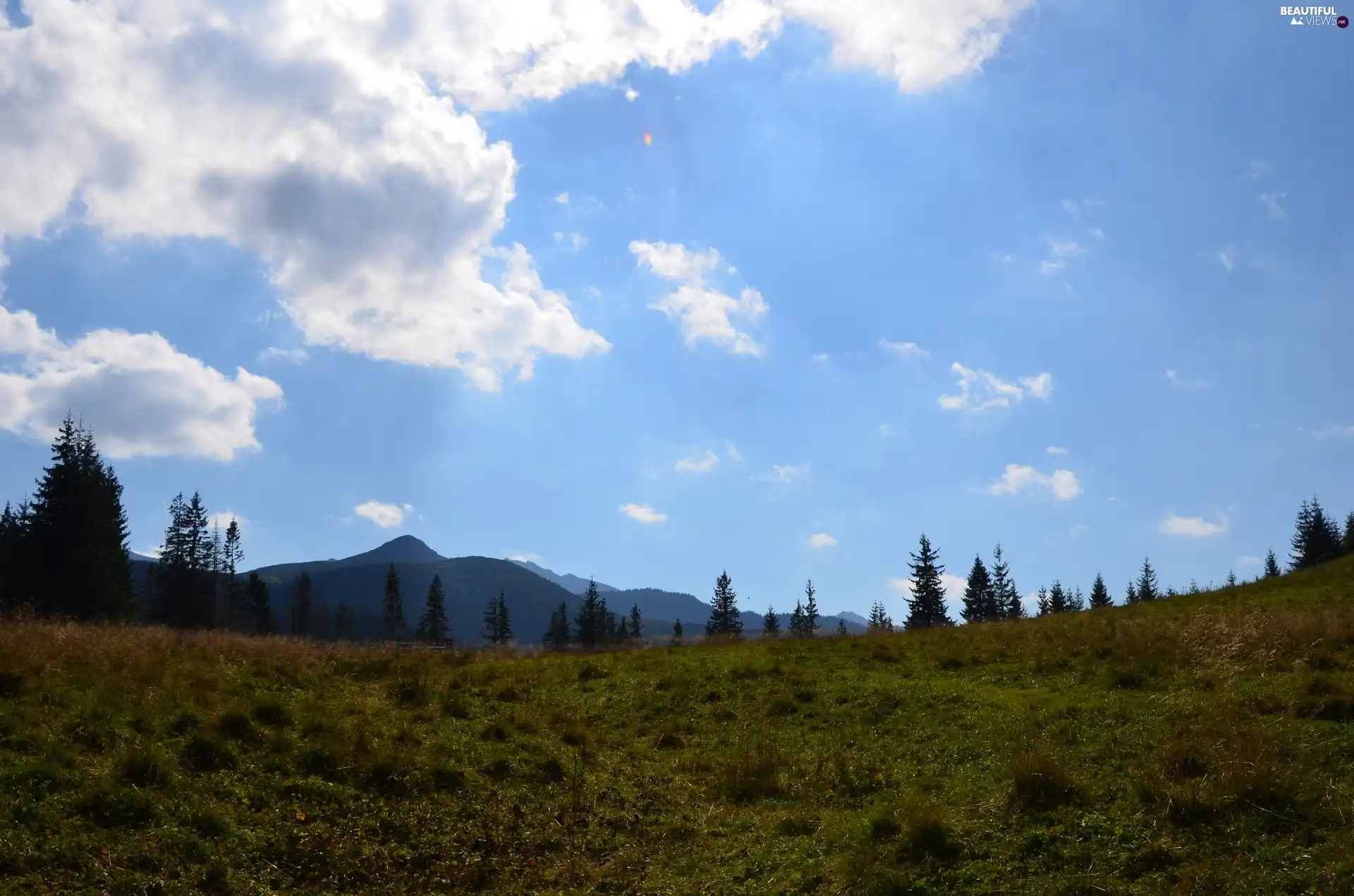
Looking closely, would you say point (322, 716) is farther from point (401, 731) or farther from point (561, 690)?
point (561, 690)

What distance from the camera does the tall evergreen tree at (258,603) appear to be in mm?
95062

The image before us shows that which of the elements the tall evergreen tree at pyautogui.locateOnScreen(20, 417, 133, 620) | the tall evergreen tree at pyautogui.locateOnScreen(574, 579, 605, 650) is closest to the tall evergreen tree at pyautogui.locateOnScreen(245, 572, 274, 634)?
the tall evergreen tree at pyautogui.locateOnScreen(574, 579, 605, 650)

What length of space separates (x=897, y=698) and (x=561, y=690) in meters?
7.88

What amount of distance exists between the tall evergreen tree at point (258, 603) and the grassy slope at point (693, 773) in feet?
283

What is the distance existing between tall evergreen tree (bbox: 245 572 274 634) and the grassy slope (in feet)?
283

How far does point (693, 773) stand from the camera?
14289 millimetres

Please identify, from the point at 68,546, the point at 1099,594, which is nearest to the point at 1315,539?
the point at 1099,594

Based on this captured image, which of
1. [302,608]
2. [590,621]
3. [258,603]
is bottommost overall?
[590,621]

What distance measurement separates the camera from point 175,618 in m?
74.1

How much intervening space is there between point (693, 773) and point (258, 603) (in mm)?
97497

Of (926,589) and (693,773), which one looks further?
(926,589)

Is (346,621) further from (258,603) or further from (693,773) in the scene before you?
(693,773)

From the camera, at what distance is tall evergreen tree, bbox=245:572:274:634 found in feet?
312

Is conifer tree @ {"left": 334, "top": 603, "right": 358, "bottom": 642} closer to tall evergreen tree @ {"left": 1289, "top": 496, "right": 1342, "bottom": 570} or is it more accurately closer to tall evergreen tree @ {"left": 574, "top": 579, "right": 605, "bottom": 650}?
tall evergreen tree @ {"left": 574, "top": 579, "right": 605, "bottom": 650}
